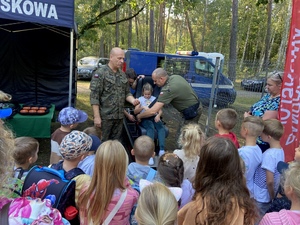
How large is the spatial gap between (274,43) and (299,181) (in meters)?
44.6

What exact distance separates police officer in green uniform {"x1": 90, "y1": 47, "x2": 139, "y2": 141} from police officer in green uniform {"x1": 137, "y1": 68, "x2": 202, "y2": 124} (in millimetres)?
397

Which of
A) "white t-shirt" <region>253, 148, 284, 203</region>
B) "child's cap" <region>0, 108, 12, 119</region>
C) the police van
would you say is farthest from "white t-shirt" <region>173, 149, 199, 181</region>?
the police van

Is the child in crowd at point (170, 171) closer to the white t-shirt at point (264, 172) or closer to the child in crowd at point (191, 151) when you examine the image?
the child in crowd at point (191, 151)

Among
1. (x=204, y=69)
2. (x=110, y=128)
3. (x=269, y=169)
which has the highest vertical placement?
(x=204, y=69)

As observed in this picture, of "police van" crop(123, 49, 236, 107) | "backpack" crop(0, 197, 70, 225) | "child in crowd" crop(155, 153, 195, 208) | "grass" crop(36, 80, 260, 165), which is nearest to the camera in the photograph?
"backpack" crop(0, 197, 70, 225)

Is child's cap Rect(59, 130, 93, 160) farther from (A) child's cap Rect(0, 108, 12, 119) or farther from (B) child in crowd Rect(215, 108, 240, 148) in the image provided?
(A) child's cap Rect(0, 108, 12, 119)

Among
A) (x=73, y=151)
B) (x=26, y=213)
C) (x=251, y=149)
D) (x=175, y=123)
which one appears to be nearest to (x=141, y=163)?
(x=73, y=151)

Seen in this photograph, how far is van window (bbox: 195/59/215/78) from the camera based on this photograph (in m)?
9.70

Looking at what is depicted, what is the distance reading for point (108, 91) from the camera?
3850 mm

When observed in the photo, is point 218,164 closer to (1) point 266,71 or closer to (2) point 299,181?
(2) point 299,181

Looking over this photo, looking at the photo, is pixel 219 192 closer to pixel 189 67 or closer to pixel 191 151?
pixel 191 151

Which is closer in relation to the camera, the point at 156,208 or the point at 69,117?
the point at 156,208

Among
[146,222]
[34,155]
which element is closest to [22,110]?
[34,155]

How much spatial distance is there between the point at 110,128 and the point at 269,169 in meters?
2.38
